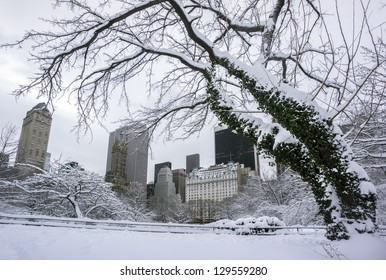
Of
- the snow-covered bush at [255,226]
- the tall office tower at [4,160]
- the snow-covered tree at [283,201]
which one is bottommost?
the snow-covered bush at [255,226]

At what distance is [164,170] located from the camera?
139 m

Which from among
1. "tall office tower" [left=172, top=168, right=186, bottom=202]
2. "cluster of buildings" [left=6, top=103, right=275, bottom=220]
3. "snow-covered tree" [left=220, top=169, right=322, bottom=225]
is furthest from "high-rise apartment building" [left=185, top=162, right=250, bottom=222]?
"snow-covered tree" [left=220, top=169, right=322, bottom=225]

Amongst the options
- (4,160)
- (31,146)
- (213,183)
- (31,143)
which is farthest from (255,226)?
(213,183)

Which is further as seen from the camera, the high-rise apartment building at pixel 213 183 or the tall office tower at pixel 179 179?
the tall office tower at pixel 179 179

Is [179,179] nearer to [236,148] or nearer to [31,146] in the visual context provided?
→ [31,146]

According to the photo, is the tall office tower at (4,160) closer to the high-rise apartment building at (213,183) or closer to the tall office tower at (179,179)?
the high-rise apartment building at (213,183)

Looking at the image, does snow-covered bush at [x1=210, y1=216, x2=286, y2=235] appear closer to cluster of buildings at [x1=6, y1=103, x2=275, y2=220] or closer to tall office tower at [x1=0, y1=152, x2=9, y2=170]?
cluster of buildings at [x1=6, y1=103, x2=275, y2=220]

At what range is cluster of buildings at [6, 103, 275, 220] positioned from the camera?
390 inches

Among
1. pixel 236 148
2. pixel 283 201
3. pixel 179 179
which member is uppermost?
pixel 179 179

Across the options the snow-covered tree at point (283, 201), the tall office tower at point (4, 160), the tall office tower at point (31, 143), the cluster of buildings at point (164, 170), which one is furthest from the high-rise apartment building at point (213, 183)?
the tall office tower at point (4, 160)

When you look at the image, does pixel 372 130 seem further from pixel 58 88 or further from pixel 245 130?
pixel 58 88

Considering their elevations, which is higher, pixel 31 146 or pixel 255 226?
pixel 31 146

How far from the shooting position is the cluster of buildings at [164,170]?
9.91m

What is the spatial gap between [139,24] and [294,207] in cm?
1265
